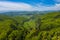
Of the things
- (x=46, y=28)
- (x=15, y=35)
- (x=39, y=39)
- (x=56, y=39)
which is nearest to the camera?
(x=56, y=39)

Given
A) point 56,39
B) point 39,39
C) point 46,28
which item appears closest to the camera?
point 56,39

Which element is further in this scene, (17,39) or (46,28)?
(46,28)

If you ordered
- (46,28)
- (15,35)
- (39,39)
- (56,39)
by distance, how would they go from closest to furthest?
(56,39), (39,39), (15,35), (46,28)

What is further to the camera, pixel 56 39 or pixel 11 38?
pixel 11 38

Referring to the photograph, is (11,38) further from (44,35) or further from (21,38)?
(44,35)

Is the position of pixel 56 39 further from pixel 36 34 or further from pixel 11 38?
pixel 11 38

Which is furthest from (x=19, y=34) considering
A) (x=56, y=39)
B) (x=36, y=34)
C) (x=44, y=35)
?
(x=56, y=39)

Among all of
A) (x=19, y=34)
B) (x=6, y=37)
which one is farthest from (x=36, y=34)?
(x=6, y=37)
